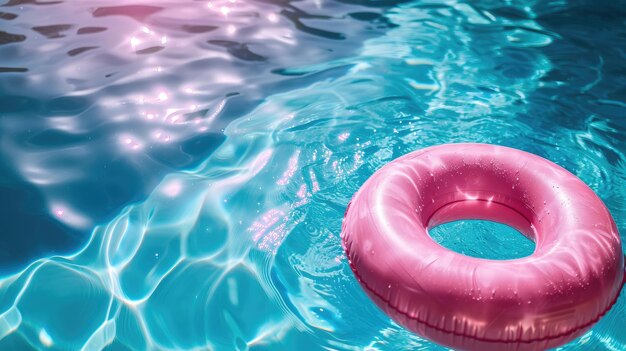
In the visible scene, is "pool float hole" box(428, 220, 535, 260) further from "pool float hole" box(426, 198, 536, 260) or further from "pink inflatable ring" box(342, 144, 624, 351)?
"pink inflatable ring" box(342, 144, 624, 351)

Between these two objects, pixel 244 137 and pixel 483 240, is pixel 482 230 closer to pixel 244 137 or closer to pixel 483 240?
pixel 483 240

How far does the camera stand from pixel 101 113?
146 inches

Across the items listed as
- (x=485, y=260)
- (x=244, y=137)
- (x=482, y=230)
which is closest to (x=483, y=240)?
(x=482, y=230)

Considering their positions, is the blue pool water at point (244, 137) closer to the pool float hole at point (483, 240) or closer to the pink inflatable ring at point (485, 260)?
the pool float hole at point (483, 240)

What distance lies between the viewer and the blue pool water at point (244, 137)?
98.5 inches

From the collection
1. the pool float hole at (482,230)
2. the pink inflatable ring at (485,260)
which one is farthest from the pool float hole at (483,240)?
the pink inflatable ring at (485,260)

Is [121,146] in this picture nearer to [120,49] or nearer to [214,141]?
[214,141]

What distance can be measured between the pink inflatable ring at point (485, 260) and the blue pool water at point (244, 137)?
0.45 m

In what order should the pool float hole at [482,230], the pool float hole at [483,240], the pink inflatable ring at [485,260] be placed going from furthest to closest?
the pool float hole at [483,240]
the pool float hole at [482,230]
the pink inflatable ring at [485,260]

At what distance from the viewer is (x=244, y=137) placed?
3.57 metres

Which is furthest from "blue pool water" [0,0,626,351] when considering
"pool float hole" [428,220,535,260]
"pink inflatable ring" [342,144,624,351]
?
"pink inflatable ring" [342,144,624,351]

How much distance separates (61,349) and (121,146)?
1410mm

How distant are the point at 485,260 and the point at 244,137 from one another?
1952 millimetres

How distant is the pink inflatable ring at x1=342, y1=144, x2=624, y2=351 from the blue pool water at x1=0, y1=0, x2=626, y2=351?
17.5 inches
